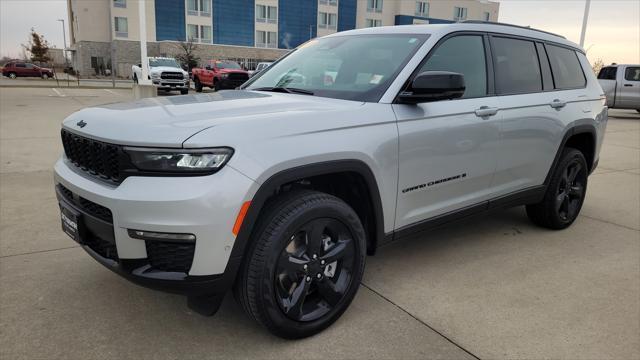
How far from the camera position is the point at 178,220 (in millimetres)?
2215

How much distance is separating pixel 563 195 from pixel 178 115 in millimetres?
3787

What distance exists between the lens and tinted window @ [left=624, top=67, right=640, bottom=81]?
18297mm

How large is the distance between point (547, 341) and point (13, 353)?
9.61 feet

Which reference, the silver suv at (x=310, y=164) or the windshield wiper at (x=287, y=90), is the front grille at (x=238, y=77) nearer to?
the silver suv at (x=310, y=164)

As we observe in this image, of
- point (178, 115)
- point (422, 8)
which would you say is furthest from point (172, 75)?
point (422, 8)

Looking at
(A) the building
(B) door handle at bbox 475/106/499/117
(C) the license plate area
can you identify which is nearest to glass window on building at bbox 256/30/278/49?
(A) the building

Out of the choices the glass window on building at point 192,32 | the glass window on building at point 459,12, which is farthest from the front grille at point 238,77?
the glass window on building at point 459,12

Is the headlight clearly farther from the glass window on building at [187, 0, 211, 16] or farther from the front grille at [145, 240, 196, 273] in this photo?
the glass window on building at [187, 0, 211, 16]

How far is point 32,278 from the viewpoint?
3.47 metres

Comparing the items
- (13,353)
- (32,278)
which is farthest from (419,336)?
(32,278)

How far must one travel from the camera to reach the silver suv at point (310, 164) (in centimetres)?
229

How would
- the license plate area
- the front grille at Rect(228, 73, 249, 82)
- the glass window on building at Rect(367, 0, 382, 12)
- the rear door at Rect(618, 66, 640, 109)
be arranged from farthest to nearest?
the glass window on building at Rect(367, 0, 382, 12)
the rear door at Rect(618, 66, 640, 109)
the front grille at Rect(228, 73, 249, 82)
the license plate area

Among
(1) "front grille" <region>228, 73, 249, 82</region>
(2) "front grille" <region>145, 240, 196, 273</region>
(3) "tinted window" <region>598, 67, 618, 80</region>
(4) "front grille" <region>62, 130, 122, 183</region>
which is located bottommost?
(2) "front grille" <region>145, 240, 196, 273</region>

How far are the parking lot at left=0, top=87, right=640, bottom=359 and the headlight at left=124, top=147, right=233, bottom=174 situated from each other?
1044 mm
